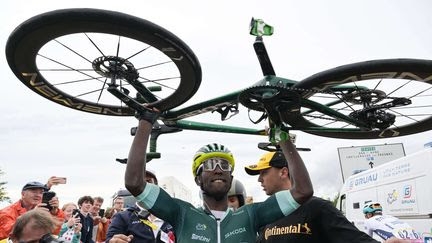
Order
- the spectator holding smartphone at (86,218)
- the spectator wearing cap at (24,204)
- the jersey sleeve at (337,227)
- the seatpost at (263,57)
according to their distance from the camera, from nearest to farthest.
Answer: the jersey sleeve at (337,227)
the seatpost at (263,57)
the spectator wearing cap at (24,204)
the spectator holding smartphone at (86,218)

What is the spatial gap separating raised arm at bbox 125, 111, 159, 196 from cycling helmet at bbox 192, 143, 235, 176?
47 centimetres

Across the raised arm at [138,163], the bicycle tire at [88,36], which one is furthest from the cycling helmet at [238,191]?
the raised arm at [138,163]

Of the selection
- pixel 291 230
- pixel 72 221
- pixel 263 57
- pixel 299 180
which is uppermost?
pixel 263 57

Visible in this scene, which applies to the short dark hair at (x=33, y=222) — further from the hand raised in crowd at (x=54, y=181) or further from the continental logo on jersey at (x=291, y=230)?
the continental logo on jersey at (x=291, y=230)

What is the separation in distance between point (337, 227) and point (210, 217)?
954 mm

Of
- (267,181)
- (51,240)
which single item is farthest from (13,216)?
(267,181)

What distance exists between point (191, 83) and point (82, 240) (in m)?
3.74

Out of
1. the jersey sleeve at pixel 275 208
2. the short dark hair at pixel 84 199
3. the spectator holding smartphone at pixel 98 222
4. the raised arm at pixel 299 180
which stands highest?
the raised arm at pixel 299 180

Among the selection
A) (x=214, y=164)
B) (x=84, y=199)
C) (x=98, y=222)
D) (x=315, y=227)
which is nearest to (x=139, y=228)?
(x=214, y=164)

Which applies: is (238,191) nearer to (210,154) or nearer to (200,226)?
(210,154)

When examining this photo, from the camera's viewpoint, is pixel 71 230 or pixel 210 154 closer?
pixel 210 154

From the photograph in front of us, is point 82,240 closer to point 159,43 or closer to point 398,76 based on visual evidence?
point 159,43

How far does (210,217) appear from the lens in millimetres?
2469

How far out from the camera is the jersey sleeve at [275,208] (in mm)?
2459
